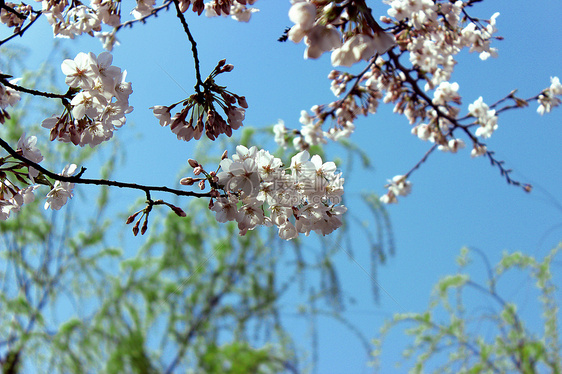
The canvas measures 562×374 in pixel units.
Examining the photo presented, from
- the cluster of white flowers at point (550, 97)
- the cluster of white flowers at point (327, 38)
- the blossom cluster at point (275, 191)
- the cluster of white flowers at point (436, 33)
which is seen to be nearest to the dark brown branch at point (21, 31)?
the blossom cluster at point (275, 191)

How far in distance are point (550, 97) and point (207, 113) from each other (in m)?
1.72

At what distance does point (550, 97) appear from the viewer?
1.79 metres

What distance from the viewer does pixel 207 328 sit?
2.71m

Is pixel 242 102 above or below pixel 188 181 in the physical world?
above

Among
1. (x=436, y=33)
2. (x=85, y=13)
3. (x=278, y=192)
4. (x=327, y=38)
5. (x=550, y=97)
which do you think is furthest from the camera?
(x=550, y=97)

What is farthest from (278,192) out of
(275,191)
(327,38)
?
(327,38)

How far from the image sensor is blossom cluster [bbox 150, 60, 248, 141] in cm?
78

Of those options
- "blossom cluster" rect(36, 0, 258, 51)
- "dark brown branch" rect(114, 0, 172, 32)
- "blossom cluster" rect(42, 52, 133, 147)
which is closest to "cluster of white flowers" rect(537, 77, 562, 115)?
"blossom cluster" rect(36, 0, 258, 51)

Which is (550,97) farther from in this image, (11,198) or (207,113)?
(11,198)

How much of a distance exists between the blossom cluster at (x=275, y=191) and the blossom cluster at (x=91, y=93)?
23cm

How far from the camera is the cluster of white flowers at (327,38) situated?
501mm

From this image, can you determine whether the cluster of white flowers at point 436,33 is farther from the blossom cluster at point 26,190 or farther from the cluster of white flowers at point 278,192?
the blossom cluster at point 26,190

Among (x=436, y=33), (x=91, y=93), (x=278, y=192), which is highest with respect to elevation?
(x=436, y=33)

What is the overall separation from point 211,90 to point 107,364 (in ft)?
7.77
